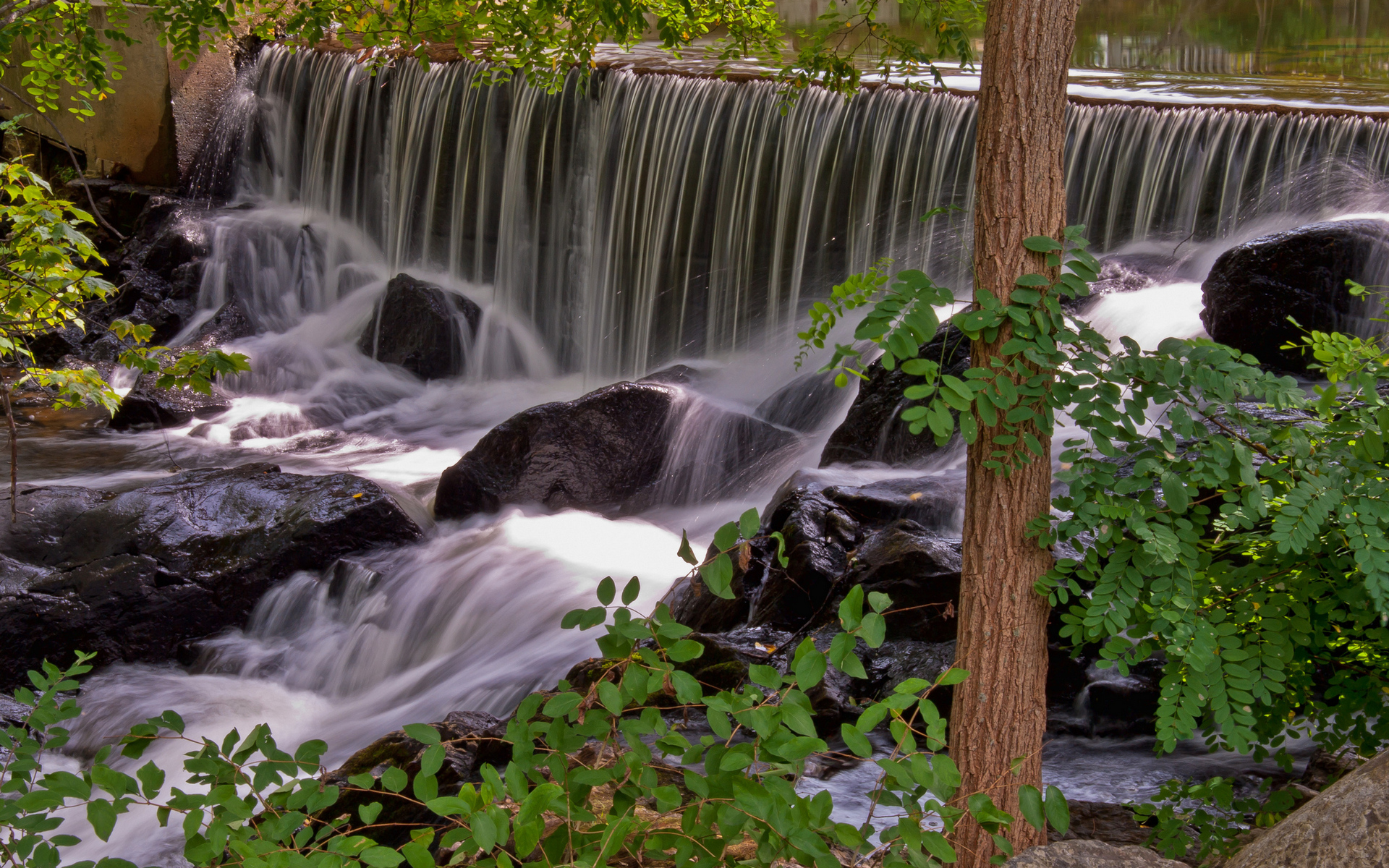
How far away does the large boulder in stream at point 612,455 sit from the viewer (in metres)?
7.55

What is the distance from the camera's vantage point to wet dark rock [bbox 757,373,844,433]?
8031 mm

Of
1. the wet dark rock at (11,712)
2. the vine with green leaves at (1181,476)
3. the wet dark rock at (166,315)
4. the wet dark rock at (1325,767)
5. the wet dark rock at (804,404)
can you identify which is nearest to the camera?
the vine with green leaves at (1181,476)

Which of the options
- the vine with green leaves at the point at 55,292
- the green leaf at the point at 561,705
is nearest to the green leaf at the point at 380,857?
Result: the green leaf at the point at 561,705

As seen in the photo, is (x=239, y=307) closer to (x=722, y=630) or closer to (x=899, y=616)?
(x=722, y=630)

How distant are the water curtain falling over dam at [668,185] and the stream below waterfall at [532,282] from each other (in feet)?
0.08

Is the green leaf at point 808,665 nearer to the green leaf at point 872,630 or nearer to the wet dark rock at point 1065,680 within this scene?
the green leaf at point 872,630

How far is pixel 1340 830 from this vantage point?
2049 millimetres

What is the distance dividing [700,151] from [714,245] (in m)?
0.86

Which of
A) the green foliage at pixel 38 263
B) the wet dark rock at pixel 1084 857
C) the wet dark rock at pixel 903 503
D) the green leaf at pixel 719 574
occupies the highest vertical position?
the green foliage at pixel 38 263

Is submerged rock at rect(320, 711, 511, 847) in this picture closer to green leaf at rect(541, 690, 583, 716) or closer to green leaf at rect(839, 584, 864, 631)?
green leaf at rect(541, 690, 583, 716)

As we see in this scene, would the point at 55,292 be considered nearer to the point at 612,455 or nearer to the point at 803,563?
the point at 803,563

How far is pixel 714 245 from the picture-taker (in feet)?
32.7

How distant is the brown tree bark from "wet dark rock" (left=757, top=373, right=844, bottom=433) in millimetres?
5480

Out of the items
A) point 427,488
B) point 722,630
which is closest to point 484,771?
point 722,630
